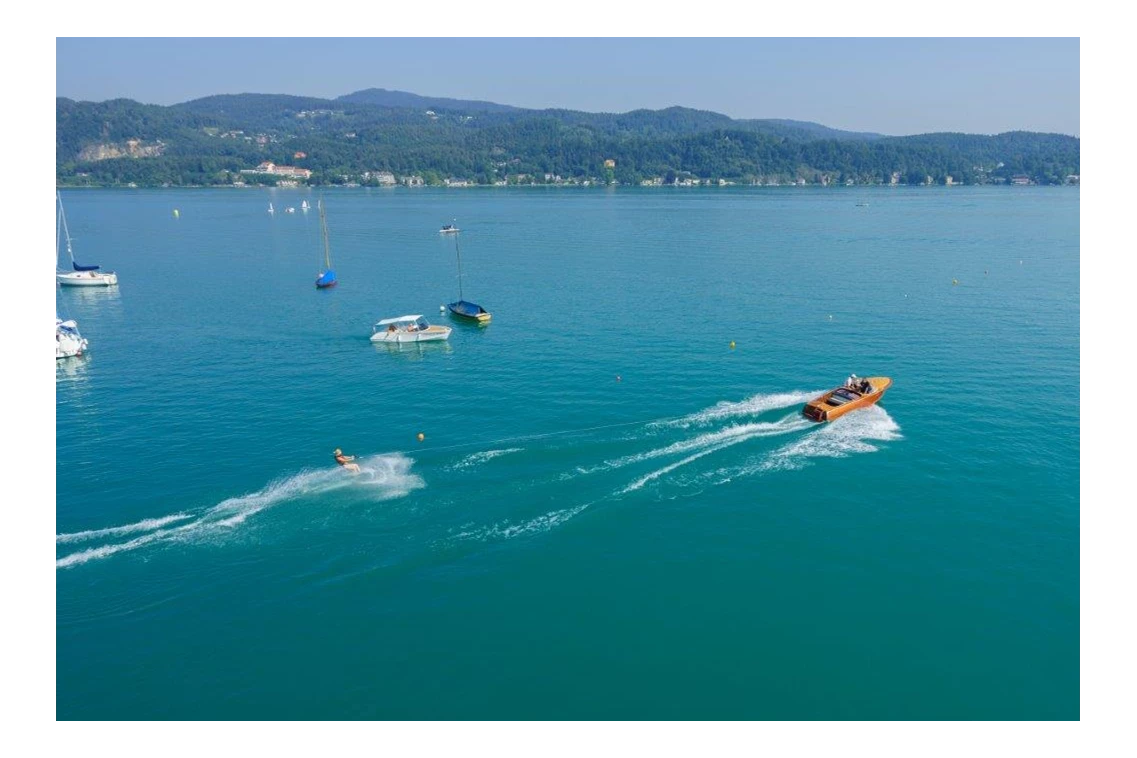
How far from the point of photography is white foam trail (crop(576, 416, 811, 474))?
55.4 m

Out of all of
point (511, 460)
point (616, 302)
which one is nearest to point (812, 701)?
point (511, 460)

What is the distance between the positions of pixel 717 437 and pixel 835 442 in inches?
340

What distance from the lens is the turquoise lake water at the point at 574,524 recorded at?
36.1 m

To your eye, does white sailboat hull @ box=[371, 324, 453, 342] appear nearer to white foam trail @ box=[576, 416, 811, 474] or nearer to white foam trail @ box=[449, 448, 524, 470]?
white foam trail @ box=[449, 448, 524, 470]

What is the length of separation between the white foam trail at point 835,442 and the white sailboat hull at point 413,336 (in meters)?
44.7

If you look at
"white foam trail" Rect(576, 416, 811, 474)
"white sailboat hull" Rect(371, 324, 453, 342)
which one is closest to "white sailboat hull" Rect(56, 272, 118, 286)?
"white sailboat hull" Rect(371, 324, 453, 342)

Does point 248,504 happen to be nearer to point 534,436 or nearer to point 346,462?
point 346,462

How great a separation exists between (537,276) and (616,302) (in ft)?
90.9

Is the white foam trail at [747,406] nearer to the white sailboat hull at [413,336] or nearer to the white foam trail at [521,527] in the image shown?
the white foam trail at [521,527]

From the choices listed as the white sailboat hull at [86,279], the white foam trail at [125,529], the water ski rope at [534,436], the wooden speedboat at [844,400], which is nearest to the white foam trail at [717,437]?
the wooden speedboat at [844,400]

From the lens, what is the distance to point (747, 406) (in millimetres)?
65438

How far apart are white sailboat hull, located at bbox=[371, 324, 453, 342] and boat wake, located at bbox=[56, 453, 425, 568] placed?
108 ft

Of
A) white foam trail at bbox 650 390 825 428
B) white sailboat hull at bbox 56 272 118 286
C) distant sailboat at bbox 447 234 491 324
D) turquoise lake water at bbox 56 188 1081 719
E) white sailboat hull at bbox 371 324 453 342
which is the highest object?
white sailboat hull at bbox 56 272 118 286
